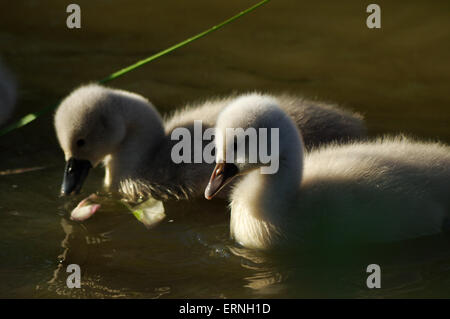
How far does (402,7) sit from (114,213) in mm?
3528

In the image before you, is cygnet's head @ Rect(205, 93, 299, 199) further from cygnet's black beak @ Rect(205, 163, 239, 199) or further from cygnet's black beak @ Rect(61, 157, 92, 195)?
cygnet's black beak @ Rect(61, 157, 92, 195)

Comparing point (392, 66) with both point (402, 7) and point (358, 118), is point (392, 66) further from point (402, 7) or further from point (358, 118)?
point (358, 118)

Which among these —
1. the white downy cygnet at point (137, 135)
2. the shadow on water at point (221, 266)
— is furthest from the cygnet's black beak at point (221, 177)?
the white downy cygnet at point (137, 135)

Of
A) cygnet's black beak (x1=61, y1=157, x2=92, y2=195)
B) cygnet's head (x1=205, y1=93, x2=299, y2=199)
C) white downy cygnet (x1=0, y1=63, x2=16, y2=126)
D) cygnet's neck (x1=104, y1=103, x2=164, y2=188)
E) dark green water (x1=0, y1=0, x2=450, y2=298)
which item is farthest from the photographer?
white downy cygnet (x1=0, y1=63, x2=16, y2=126)

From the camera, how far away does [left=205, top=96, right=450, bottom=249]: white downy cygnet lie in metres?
3.39

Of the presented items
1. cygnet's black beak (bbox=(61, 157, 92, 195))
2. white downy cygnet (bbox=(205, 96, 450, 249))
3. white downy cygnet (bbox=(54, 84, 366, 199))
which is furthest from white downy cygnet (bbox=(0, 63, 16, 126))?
white downy cygnet (bbox=(205, 96, 450, 249))

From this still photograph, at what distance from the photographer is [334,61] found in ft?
19.4

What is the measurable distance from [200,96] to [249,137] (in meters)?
2.09

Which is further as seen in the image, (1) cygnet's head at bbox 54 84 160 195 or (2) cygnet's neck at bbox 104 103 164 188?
(2) cygnet's neck at bbox 104 103 164 188

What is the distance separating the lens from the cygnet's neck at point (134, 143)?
425cm

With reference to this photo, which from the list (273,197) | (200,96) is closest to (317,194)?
(273,197)

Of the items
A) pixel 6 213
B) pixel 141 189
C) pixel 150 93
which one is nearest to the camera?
pixel 6 213

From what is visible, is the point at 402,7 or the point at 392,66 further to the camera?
the point at 402,7

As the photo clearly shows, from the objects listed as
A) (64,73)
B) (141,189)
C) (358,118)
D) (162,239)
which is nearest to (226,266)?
(162,239)
